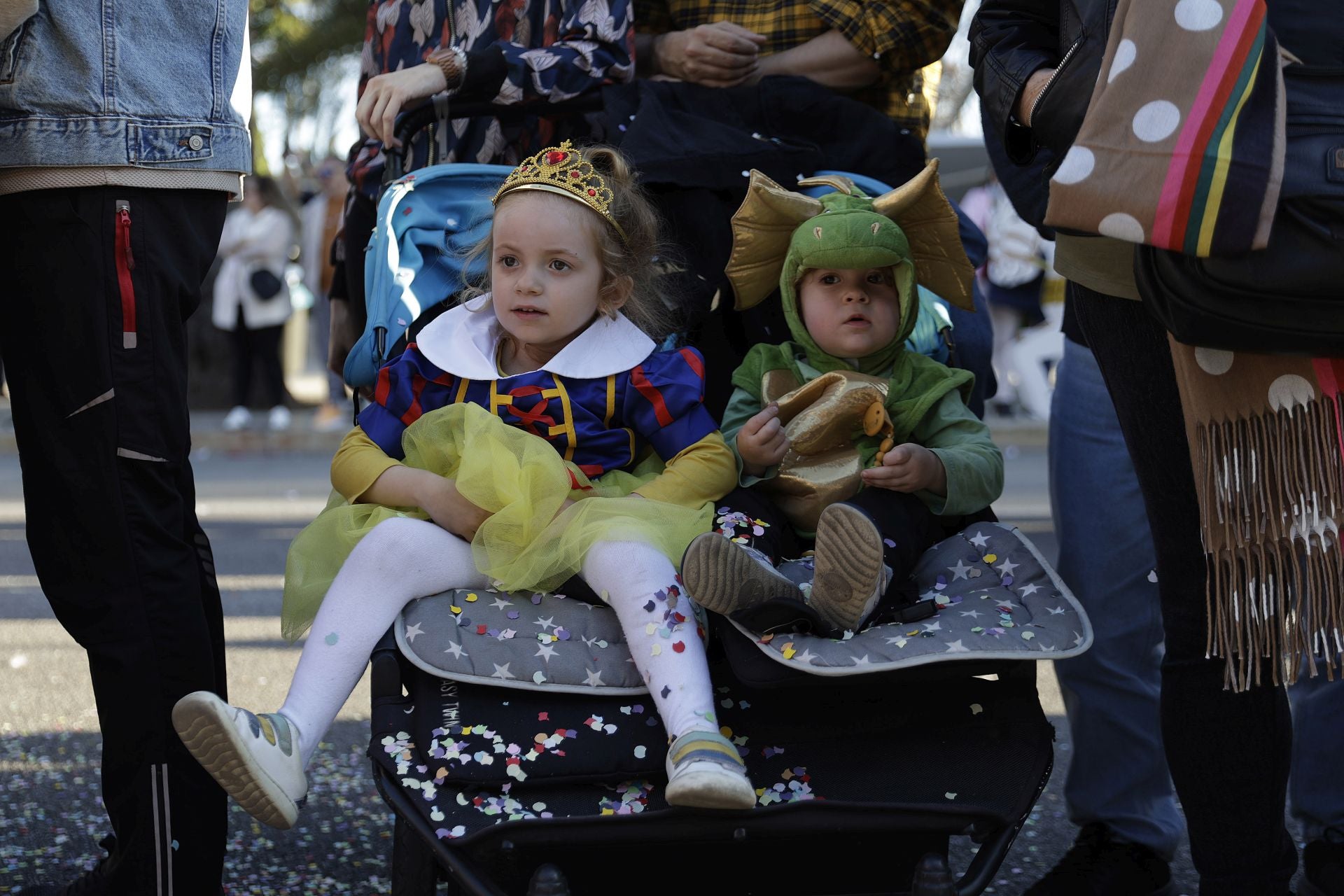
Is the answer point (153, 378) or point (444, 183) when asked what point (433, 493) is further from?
point (444, 183)

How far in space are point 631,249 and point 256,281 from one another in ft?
26.4

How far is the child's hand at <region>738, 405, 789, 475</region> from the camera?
2420mm

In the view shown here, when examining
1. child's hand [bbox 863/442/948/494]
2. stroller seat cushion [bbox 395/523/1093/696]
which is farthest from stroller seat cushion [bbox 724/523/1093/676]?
child's hand [bbox 863/442/948/494]

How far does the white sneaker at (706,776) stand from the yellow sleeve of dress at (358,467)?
80 centimetres

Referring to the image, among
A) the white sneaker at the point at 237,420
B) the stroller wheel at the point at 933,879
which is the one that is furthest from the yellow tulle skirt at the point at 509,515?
the white sneaker at the point at 237,420

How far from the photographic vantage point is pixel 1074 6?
1909mm

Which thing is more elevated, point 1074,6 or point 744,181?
point 1074,6

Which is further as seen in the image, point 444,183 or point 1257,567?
point 444,183

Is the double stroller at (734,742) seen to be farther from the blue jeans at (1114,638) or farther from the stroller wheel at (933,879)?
the blue jeans at (1114,638)

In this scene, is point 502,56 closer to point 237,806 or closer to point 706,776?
point 706,776

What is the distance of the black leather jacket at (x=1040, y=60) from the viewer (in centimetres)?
185

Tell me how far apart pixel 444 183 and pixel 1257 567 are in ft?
5.76

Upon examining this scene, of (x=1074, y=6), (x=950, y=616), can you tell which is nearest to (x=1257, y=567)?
(x=950, y=616)

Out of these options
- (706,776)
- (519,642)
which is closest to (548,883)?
(706,776)
